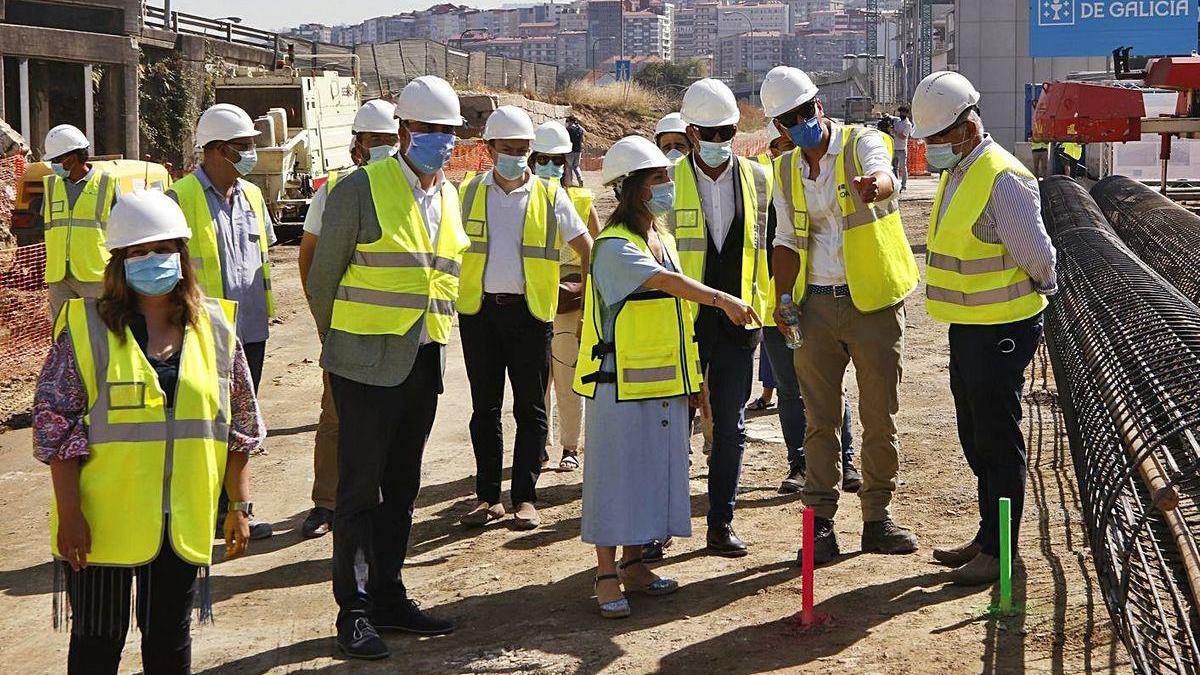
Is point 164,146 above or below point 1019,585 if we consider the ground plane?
above

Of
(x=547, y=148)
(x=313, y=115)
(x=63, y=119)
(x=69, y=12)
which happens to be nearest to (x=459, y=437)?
(x=547, y=148)

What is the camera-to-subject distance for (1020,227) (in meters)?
5.84

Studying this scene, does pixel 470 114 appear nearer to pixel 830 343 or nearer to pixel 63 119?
pixel 63 119

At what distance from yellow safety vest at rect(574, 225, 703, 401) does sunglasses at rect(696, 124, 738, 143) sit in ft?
3.22

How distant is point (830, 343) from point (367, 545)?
2274mm

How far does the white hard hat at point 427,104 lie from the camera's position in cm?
Result: 583

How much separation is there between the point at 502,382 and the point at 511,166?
112 centimetres

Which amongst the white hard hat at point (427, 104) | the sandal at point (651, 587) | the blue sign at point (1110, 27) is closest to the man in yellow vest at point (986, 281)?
the sandal at point (651, 587)

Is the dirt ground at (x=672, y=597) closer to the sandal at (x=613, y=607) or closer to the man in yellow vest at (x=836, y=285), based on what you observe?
the sandal at (x=613, y=607)

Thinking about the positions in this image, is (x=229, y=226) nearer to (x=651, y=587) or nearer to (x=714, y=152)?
(x=714, y=152)

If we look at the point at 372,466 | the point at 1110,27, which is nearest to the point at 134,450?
the point at 372,466

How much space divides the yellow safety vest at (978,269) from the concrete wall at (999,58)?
182 feet

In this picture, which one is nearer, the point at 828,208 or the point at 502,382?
the point at 828,208

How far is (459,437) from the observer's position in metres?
9.82
